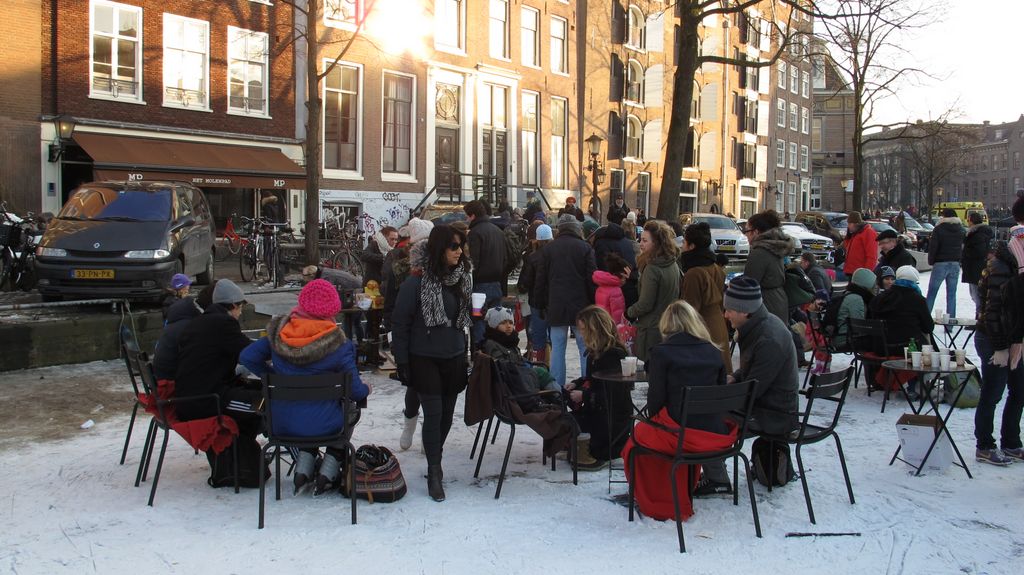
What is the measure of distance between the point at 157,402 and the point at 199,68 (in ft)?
55.5

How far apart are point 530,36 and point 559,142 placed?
12.6 feet

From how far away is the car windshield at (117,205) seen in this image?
12.1 metres

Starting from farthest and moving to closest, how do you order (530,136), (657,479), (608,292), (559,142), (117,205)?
(559,142) → (530,136) → (117,205) → (608,292) → (657,479)

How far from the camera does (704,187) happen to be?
41.9 metres

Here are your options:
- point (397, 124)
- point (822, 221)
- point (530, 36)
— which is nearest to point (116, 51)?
point (397, 124)

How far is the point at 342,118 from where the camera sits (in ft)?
76.6

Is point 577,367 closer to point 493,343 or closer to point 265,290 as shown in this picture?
point 493,343

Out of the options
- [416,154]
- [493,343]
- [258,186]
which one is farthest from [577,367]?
[416,154]

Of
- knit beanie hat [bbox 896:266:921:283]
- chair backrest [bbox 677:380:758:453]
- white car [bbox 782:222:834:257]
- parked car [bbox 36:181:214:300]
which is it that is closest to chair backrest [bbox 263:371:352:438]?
chair backrest [bbox 677:380:758:453]

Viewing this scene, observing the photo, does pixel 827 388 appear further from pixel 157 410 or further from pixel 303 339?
pixel 157 410

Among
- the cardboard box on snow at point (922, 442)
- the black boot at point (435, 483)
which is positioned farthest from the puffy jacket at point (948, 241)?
the black boot at point (435, 483)

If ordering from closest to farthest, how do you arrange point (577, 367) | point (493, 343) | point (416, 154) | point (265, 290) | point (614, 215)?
point (493, 343) → point (577, 367) → point (265, 290) → point (614, 215) → point (416, 154)

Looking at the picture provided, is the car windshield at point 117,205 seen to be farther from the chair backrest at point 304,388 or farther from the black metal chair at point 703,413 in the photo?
the black metal chair at point 703,413

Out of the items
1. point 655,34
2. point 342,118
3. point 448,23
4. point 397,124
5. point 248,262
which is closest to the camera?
point 248,262
